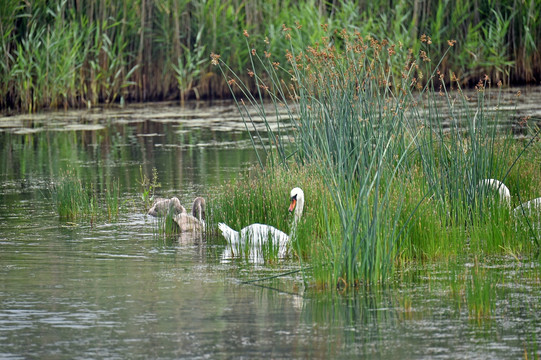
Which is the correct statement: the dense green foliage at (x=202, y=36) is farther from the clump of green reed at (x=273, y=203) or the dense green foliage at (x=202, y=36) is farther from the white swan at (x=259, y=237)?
the white swan at (x=259, y=237)

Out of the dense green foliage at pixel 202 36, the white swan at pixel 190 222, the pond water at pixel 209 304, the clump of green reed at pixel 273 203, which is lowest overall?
the pond water at pixel 209 304

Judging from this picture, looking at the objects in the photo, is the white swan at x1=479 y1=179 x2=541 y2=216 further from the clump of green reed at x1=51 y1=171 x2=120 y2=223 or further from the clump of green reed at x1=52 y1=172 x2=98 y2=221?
the clump of green reed at x1=52 y1=172 x2=98 y2=221

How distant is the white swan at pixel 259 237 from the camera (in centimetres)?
722

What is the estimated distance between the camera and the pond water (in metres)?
4.89

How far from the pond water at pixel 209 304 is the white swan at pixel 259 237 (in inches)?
6.3

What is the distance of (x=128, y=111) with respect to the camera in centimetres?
1798

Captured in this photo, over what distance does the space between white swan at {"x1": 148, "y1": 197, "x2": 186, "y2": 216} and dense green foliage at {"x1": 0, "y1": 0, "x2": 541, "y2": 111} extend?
30.0 feet

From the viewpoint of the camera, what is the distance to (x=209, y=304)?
5.77 meters

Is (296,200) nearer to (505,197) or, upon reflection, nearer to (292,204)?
(292,204)

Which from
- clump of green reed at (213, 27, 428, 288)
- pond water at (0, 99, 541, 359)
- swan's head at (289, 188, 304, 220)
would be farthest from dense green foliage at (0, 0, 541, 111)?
swan's head at (289, 188, 304, 220)

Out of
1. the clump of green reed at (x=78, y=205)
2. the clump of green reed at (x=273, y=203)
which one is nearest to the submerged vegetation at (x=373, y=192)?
the clump of green reed at (x=273, y=203)

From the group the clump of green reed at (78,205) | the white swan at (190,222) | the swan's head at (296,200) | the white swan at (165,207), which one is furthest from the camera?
the clump of green reed at (78,205)

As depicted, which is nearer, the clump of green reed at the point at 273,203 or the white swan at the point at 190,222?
the clump of green reed at the point at 273,203

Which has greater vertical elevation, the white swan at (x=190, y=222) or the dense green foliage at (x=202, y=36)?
the dense green foliage at (x=202, y=36)
